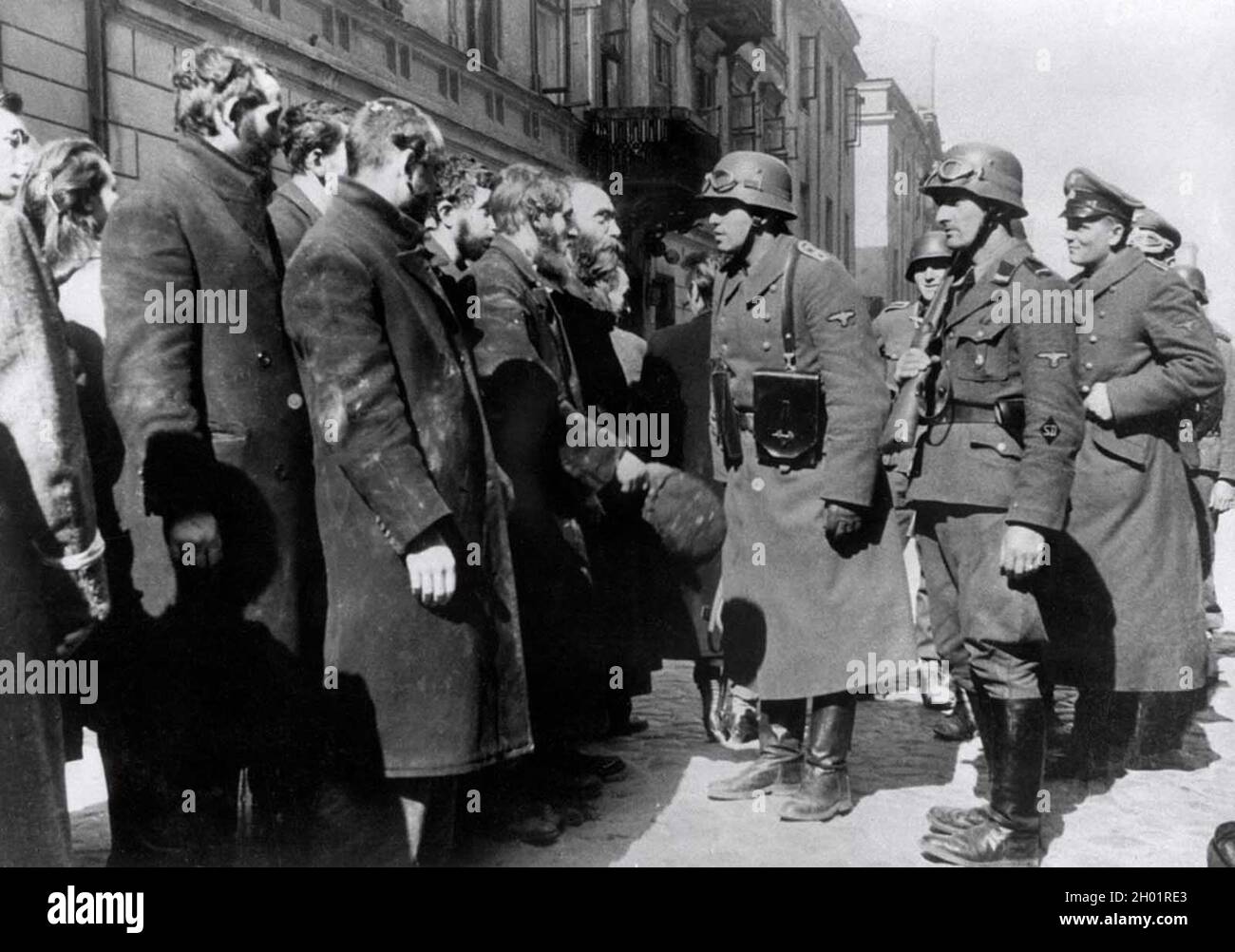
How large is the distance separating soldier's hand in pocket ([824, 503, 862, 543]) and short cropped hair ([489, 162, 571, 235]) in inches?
53.5

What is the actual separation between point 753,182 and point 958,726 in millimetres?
2501

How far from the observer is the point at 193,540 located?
2959 mm

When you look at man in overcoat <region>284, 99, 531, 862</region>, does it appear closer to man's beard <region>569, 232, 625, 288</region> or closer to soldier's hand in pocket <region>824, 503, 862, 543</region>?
man's beard <region>569, 232, 625, 288</region>

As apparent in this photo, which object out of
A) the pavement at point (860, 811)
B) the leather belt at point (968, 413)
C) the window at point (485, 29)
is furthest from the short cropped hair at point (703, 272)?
the window at point (485, 29)

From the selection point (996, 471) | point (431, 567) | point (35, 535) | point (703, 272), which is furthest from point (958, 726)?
point (35, 535)

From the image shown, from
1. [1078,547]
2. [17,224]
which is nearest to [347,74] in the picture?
[1078,547]

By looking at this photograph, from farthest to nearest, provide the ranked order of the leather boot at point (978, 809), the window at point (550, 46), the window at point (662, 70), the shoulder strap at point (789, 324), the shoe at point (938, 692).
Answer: the window at point (662, 70) → the window at point (550, 46) → the shoe at point (938, 692) → the shoulder strap at point (789, 324) → the leather boot at point (978, 809)

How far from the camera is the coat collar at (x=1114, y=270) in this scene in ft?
15.9

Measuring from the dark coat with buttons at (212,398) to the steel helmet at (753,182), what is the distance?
5.55 feet

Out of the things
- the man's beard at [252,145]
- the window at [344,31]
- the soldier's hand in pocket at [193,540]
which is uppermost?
the window at [344,31]

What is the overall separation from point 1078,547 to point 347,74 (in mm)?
8230

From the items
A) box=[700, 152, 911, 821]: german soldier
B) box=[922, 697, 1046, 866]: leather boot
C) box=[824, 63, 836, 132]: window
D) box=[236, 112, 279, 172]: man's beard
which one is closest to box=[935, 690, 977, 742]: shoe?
box=[700, 152, 911, 821]: german soldier

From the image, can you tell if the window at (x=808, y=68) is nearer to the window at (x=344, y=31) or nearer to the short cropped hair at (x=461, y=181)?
the window at (x=344, y=31)

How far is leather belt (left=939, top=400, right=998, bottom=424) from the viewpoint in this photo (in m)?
3.92
